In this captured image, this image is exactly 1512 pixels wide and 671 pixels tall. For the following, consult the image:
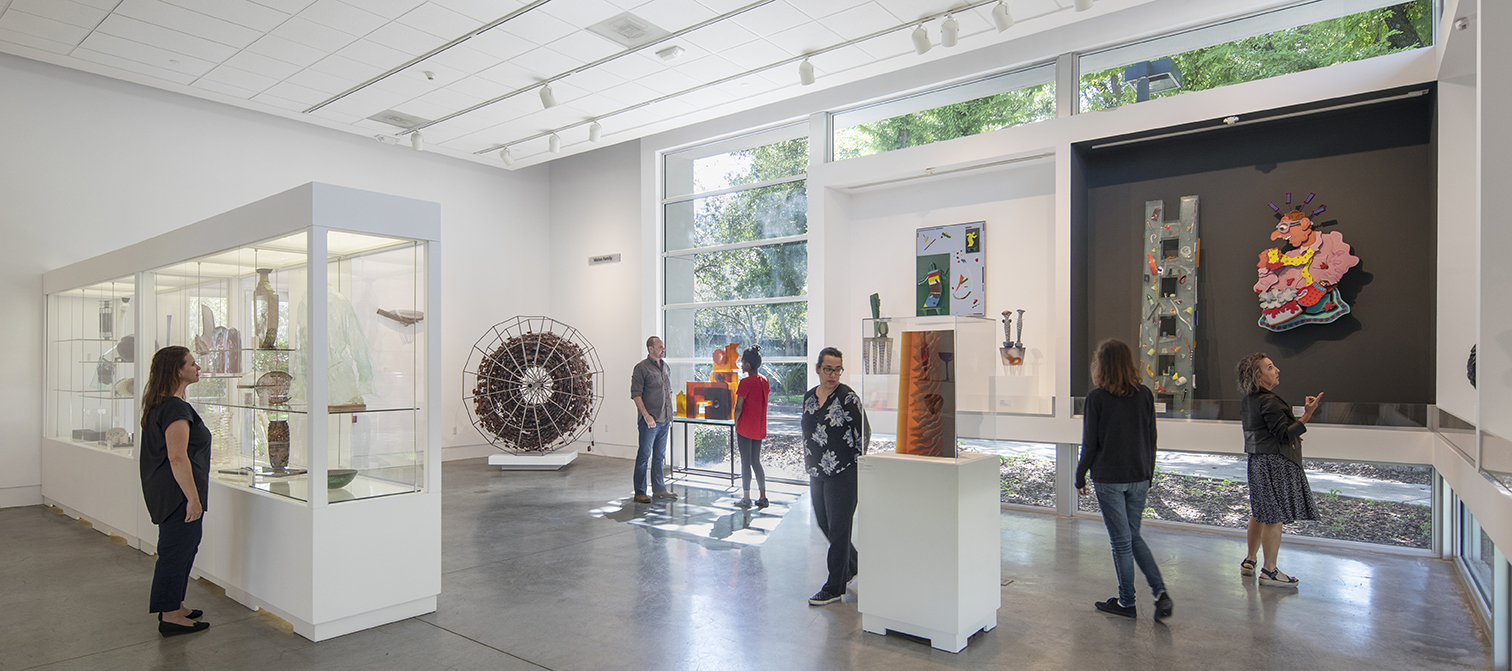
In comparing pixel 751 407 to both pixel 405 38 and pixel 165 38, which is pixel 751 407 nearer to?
pixel 405 38

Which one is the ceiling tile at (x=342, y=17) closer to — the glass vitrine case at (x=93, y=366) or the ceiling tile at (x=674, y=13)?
the ceiling tile at (x=674, y=13)

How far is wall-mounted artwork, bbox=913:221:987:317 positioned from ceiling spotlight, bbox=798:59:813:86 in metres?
1.90

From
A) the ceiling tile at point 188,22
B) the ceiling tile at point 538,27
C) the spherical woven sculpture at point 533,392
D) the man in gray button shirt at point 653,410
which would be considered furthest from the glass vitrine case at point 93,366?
the spherical woven sculpture at point 533,392

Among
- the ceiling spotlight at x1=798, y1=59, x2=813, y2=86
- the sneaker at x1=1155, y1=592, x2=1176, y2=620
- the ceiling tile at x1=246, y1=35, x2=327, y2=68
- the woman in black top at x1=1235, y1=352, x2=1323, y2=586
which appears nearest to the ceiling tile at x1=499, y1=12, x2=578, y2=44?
the ceiling tile at x1=246, y1=35, x2=327, y2=68

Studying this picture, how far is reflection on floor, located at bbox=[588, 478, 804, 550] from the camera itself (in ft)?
21.4

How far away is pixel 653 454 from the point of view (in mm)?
8156

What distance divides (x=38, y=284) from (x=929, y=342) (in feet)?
30.6

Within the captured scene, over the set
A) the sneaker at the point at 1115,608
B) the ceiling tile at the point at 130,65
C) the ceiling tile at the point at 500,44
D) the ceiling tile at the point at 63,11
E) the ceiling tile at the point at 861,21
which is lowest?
the sneaker at the point at 1115,608

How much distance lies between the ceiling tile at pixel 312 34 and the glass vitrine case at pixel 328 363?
2.77 metres

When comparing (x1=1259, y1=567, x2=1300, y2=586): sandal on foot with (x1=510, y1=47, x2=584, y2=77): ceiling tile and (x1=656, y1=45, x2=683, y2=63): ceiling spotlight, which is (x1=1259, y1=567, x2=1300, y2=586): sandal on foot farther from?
(x1=510, y1=47, x2=584, y2=77): ceiling tile

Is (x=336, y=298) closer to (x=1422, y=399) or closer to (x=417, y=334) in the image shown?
(x=417, y=334)

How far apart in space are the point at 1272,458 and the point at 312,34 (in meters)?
8.04

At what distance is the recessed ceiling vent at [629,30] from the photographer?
22.0 ft

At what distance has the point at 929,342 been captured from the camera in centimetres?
401
